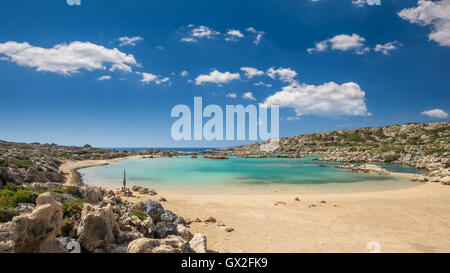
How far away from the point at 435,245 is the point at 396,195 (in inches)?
539

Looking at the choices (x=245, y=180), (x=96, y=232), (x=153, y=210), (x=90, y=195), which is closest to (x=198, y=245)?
(x=96, y=232)

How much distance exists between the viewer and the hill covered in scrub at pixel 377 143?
6494 cm

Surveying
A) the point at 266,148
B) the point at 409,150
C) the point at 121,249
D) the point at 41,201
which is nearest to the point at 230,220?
the point at 121,249

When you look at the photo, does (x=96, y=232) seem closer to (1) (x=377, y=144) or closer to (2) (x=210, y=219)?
(2) (x=210, y=219)

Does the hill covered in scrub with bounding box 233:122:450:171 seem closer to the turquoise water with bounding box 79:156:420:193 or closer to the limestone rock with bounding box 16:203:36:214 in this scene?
the turquoise water with bounding box 79:156:420:193

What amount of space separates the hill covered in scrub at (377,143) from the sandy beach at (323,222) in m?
48.3

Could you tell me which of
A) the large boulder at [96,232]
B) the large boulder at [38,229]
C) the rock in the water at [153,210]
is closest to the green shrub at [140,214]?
the rock in the water at [153,210]

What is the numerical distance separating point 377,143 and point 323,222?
115 metres

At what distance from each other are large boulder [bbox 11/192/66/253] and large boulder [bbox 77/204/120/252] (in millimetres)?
830

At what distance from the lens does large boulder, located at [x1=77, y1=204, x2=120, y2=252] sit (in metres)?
6.13

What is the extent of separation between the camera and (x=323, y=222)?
12.5 m

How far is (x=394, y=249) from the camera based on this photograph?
8906mm
